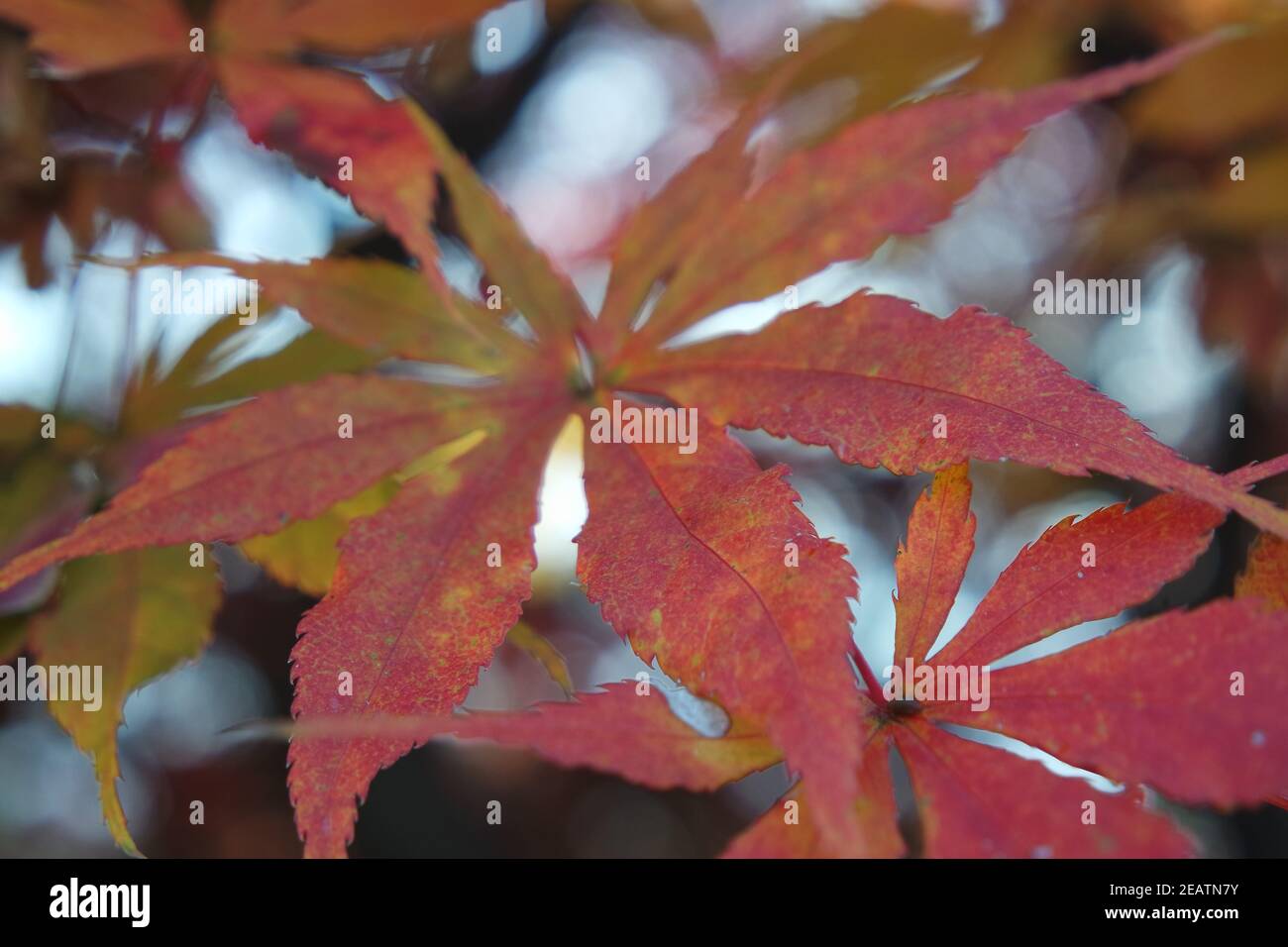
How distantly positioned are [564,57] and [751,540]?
3.30ft

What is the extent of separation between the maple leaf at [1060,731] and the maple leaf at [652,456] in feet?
0.04

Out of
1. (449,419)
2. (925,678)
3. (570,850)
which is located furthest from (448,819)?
(925,678)

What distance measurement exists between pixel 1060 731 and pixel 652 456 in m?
0.24

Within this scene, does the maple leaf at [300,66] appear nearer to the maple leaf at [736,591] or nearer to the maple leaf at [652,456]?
the maple leaf at [652,456]

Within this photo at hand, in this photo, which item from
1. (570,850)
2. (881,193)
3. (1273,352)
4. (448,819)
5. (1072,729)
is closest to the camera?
(1072,729)

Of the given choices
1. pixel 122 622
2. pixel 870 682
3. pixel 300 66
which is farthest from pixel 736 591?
pixel 300 66

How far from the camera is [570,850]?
6.32ft

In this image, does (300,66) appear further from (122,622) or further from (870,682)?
(870,682)

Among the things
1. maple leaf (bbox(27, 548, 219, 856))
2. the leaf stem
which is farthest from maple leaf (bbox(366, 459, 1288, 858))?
maple leaf (bbox(27, 548, 219, 856))

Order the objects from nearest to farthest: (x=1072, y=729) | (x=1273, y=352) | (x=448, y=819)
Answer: (x=1072, y=729) < (x=1273, y=352) < (x=448, y=819)

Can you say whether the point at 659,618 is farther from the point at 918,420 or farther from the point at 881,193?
the point at 881,193

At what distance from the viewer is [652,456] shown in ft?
1.74

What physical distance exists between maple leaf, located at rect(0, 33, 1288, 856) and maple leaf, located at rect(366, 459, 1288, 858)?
1cm

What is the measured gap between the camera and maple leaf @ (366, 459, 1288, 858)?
35 cm
